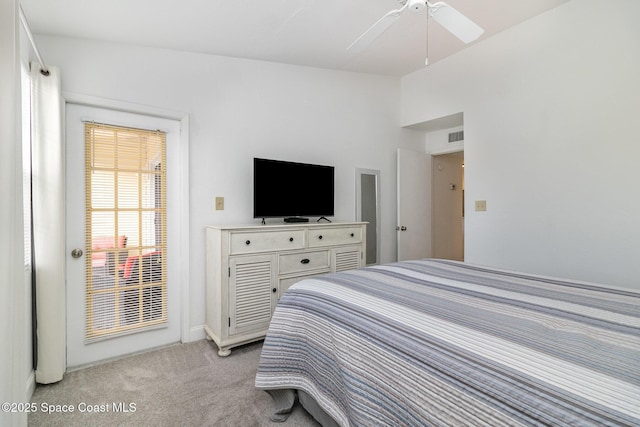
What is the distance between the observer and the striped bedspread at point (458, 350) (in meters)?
0.71

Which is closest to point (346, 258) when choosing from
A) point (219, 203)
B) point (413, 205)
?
point (219, 203)

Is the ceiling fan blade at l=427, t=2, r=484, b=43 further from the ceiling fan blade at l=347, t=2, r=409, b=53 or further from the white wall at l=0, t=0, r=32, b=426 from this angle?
the white wall at l=0, t=0, r=32, b=426

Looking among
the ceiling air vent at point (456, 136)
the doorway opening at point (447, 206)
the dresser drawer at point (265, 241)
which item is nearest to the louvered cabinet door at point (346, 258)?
the dresser drawer at point (265, 241)

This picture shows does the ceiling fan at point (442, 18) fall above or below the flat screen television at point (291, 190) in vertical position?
above

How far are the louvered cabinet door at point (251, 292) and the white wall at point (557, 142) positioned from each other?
7.20 feet

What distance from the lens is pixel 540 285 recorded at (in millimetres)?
1510

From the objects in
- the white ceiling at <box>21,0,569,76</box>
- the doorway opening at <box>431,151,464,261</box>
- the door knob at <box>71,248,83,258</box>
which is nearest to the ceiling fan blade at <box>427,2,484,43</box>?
the white ceiling at <box>21,0,569,76</box>

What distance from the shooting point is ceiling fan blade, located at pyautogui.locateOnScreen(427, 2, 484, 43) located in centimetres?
169

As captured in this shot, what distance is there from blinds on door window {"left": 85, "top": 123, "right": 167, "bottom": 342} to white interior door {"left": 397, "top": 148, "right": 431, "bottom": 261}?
8.85 ft

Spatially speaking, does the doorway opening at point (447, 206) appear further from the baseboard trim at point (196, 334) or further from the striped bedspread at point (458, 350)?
the baseboard trim at point (196, 334)

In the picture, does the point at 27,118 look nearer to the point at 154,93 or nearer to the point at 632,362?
the point at 154,93

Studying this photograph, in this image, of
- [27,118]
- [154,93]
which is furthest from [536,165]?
[27,118]

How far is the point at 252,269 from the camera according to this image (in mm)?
2496

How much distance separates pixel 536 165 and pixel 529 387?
8.94 feet
